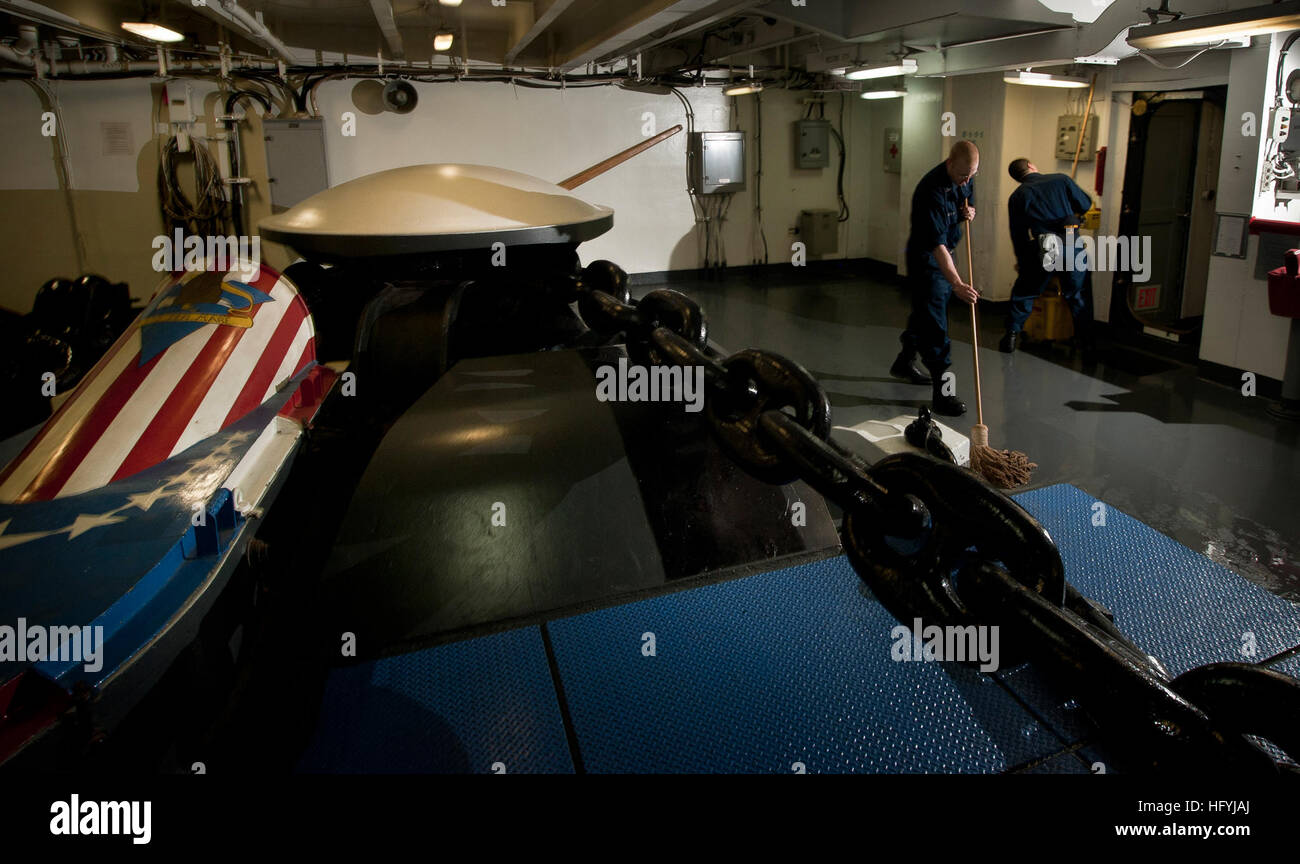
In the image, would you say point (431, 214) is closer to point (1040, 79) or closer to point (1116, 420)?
point (1116, 420)

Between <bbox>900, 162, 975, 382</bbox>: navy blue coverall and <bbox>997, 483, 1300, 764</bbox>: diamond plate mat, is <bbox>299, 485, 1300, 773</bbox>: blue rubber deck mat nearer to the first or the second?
<bbox>997, 483, 1300, 764</bbox>: diamond plate mat

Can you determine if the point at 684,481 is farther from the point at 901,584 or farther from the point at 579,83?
the point at 579,83

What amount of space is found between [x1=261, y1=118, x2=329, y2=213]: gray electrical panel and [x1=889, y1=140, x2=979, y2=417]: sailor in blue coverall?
6404 mm

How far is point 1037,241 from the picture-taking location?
23.1 ft

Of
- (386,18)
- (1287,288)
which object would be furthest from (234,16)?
(1287,288)

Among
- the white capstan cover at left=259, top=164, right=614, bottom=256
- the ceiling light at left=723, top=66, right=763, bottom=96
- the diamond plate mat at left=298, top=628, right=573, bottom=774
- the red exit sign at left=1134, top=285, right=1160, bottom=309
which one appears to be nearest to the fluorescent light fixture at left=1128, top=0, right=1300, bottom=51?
the red exit sign at left=1134, top=285, right=1160, bottom=309

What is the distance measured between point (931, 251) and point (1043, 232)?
5.93ft

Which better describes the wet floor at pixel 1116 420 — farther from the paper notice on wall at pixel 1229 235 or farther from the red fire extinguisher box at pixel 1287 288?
the paper notice on wall at pixel 1229 235

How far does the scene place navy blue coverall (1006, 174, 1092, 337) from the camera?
696cm

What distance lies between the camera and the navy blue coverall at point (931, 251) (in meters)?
5.75

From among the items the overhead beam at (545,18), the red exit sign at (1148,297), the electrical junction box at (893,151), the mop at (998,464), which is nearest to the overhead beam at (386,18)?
the overhead beam at (545,18)

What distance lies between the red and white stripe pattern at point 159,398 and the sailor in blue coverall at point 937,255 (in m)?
4.61
